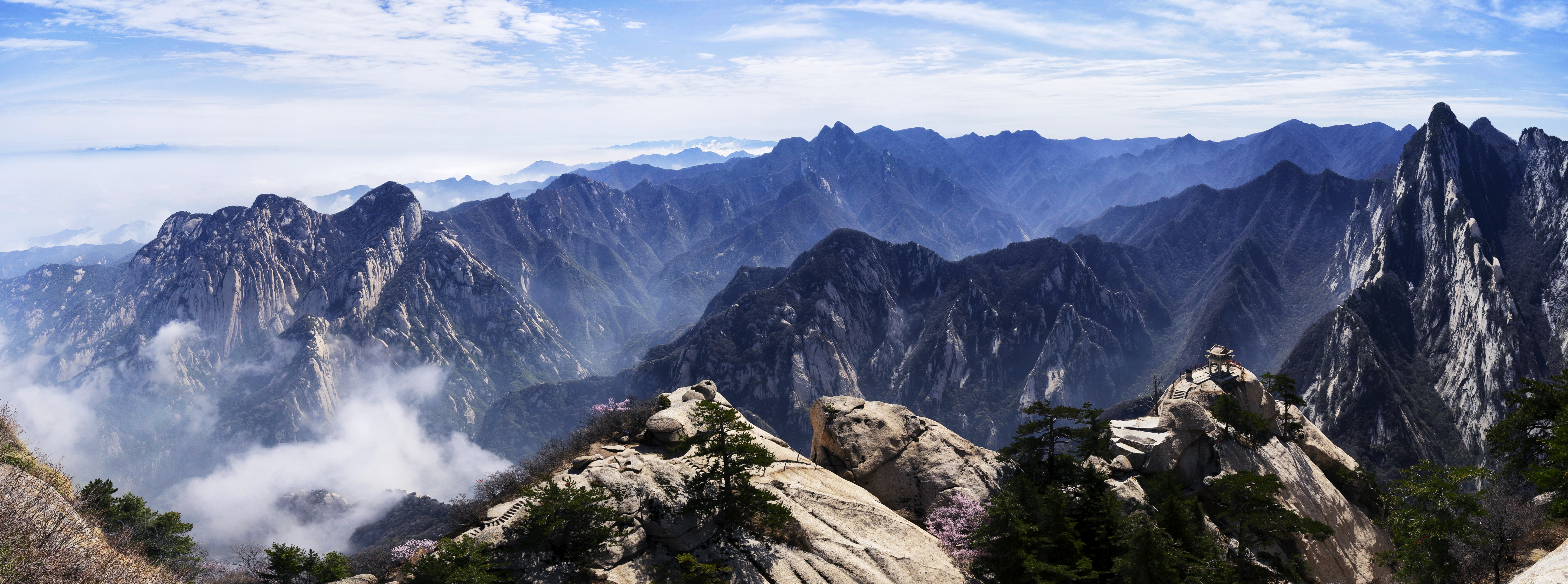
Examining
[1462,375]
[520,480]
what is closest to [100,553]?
[520,480]

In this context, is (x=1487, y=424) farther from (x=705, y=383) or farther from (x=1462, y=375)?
(x=705, y=383)

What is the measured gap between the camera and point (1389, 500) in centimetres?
5544

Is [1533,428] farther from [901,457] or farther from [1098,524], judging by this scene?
[901,457]

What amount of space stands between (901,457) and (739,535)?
739 inches

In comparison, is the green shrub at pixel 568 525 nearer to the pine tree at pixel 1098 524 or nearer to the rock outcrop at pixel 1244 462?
the pine tree at pixel 1098 524

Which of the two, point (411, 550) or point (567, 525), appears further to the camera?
point (411, 550)

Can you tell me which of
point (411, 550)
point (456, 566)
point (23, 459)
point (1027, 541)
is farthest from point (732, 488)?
point (23, 459)

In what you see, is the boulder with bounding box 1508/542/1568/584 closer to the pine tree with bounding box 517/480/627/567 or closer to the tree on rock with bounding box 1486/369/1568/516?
the tree on rock with bounding box 1486/369/1568/516

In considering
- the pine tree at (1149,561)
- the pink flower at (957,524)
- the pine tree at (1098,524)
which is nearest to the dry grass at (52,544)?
the pink flower at (957,524)

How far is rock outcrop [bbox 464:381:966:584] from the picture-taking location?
31.7m

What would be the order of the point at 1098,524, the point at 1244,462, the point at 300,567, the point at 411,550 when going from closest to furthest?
the point at 411,550 < the point at 1098,524 < the point at 300,567 < the point at 1244,462

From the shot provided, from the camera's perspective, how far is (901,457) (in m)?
49.7

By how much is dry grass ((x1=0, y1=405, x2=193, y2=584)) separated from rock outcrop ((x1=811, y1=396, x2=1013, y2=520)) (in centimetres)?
3854

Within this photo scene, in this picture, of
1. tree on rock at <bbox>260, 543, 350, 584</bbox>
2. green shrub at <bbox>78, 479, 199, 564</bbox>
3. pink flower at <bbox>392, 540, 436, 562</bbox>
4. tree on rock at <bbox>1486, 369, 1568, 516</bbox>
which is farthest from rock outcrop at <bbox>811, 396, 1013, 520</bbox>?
green shrub at <bbox>78, 479, 199, 564</bbox>
